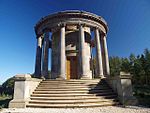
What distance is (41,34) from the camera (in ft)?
66.5

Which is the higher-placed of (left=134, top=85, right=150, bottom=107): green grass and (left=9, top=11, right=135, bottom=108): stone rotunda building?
(left=9, top=11, right=135, bottom=108): stone rotunda building

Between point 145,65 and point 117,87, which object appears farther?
point 145,65

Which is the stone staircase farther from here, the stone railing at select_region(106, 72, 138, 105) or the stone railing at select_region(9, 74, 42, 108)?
the stone railing at select_region(106, 72, 138, 105)

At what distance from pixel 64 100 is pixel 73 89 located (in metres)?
1.70

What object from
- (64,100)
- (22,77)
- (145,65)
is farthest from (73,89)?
(145,65)

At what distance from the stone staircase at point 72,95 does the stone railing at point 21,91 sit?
406mm

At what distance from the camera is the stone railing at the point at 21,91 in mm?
9570

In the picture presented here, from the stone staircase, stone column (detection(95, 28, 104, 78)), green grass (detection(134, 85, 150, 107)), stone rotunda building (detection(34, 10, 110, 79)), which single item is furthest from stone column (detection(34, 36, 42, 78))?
green grass (detection(134, 85, 150, 107))

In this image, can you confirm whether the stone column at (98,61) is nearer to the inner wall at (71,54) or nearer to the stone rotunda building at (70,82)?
the stone rotunda building at (70,82)

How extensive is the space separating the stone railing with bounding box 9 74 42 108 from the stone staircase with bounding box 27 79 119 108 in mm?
406

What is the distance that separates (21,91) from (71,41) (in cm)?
1100

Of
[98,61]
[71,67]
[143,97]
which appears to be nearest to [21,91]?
[71,67]

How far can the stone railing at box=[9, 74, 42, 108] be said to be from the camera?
9570 millimetres

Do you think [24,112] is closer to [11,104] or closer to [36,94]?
[11,104]
